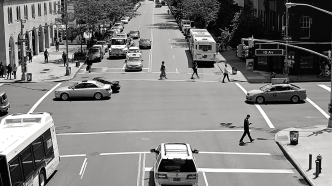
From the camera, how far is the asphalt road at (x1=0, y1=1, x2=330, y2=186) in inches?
919

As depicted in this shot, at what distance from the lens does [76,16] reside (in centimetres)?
6662

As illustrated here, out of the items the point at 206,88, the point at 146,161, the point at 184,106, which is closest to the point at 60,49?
the point at 206,88

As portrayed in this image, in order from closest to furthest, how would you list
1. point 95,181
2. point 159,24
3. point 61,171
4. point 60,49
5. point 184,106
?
point 95,181, point 61,171, point 184,106, point 60,49, point 159,24

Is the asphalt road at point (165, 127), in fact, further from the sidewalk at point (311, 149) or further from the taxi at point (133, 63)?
the taxi at point (133, 63)

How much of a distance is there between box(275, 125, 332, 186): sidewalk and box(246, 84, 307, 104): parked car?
6663 mm

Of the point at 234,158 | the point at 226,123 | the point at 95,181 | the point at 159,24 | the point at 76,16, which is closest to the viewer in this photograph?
the point at 95,181

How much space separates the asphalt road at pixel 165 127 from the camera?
23.3 meters

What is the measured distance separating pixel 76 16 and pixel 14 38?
34.7 ft

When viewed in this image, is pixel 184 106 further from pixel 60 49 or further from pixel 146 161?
pixel 60 49

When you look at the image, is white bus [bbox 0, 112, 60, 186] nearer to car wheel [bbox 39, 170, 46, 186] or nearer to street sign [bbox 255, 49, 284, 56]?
car wheel [bbox 39, 170, 46, 186]

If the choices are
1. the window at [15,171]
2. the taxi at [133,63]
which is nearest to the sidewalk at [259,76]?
the taxi at [133,63]

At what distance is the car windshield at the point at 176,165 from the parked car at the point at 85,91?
2102cm

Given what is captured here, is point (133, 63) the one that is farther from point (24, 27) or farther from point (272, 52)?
point (24, 27)

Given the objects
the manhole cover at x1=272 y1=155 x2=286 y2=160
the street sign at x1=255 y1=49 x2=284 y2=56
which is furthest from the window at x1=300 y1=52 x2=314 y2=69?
the manhole cover at x1=272 y1=155 x2=286 y2=160
